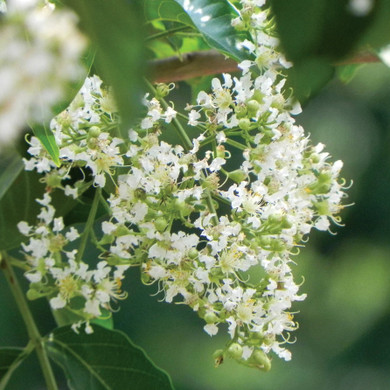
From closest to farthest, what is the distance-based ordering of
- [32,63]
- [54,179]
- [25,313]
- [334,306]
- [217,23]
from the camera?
[32,63]
[217,23]
[54,179]
[25,313]
[334,306]

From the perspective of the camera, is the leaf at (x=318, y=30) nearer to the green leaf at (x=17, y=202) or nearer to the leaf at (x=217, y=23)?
the leaf at (x=217, y=23)

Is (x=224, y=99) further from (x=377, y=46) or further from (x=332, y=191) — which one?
(x=377, y=46)

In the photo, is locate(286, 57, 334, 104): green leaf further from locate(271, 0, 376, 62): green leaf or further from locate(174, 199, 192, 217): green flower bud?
locate(174, 199, 192, 217): green flower bud

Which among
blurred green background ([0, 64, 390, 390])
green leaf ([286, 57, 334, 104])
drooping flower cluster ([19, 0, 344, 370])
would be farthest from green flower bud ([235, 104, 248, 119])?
blurred green background ([0, 64, 390, 390])

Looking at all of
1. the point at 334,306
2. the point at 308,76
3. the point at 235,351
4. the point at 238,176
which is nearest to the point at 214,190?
the point at 238,176

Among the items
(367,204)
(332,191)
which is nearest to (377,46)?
(332,191)

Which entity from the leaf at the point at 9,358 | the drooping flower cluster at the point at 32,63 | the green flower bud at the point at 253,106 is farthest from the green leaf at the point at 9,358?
the drooping flower cluster at the point at 32,63

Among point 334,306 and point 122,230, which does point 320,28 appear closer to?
point 122,230
